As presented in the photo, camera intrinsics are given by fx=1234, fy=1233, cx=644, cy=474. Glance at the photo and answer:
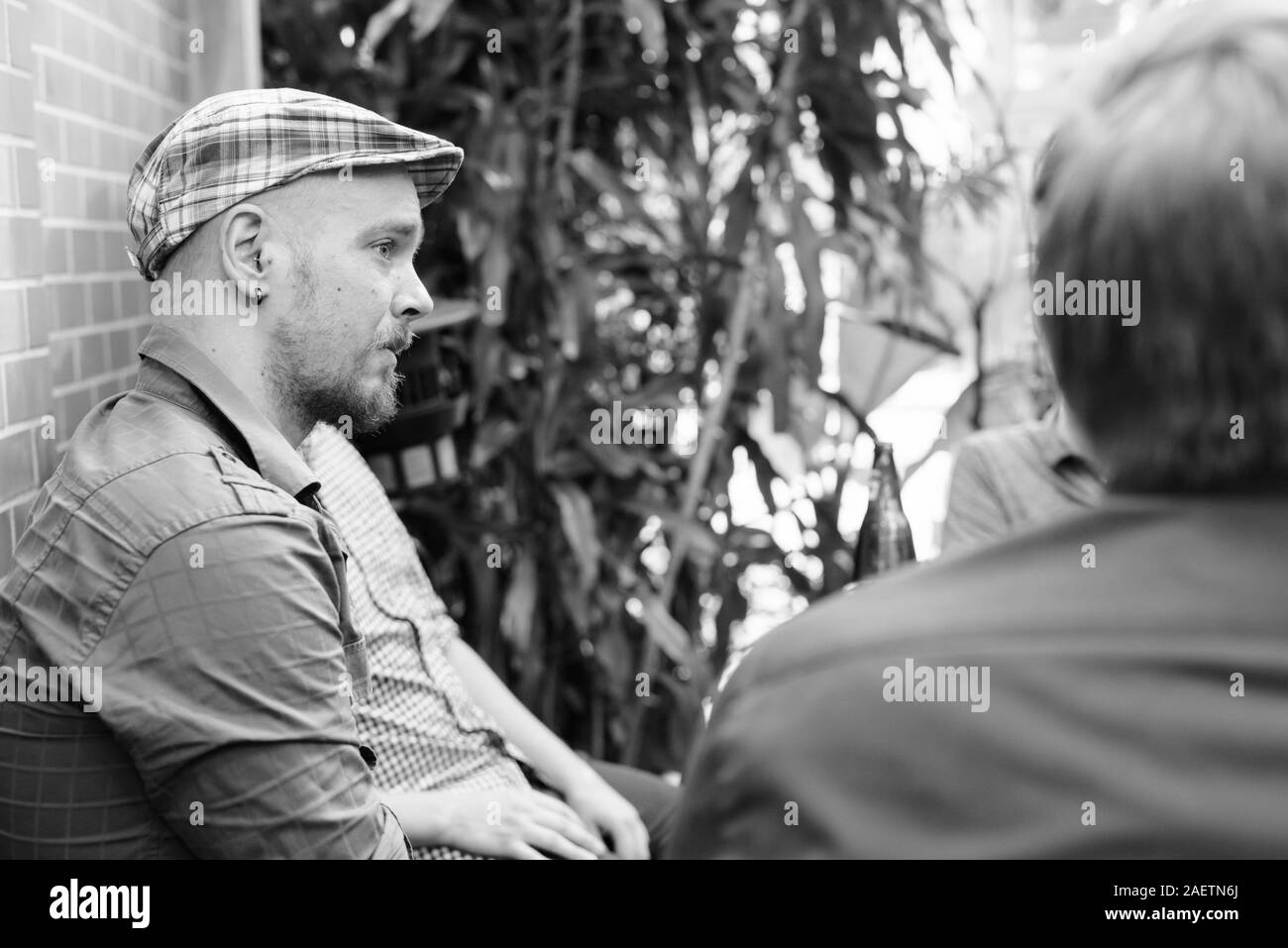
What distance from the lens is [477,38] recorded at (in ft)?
8.09

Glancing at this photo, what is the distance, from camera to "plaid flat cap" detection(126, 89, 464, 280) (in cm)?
121

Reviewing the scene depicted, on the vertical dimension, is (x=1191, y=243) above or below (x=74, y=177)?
below

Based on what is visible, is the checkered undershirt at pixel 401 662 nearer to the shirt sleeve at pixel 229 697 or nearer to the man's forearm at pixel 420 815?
the man's forearm at pixel 420 815

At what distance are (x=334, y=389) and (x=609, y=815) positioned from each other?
2.40ft

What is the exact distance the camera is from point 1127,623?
0.54 metres

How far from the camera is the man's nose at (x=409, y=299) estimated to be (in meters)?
1.35

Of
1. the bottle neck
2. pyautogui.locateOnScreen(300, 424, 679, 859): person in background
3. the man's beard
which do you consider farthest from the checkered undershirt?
the bottle neck

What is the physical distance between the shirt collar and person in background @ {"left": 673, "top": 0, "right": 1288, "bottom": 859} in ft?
2.37

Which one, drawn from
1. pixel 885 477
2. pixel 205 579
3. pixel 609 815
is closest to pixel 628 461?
pixel 885 477

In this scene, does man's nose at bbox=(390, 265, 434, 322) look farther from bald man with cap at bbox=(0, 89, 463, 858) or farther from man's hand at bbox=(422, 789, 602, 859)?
man's hand at bbox=(422, 789, 602, 859)

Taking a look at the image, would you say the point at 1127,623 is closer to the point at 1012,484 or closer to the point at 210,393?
the point at 210,393

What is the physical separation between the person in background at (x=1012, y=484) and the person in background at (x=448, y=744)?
627mm
